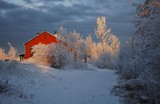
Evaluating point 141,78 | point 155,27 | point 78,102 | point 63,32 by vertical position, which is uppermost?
point 63,32

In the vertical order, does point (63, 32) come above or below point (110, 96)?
above

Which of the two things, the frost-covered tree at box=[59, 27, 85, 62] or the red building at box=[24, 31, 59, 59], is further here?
the red building at box=[24, 31, 59, 59]

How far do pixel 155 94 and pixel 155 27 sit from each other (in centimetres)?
280

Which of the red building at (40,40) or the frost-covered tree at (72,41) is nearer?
the frost-covered tree at (72,41)

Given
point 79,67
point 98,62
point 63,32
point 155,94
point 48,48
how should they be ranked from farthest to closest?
1. point 98,62
2. point 63,32
3. point 79,67
4. point 48,48
5. point 155,94

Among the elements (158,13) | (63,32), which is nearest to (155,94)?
(158,13)

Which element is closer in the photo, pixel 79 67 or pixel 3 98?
pixel 3 98

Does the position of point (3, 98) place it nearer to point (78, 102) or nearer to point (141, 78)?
point (78, 102)

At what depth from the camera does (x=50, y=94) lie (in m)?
17.7

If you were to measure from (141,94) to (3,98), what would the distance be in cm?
649

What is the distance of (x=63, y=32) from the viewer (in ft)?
179

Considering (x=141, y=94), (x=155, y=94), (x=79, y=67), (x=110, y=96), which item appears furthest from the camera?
(x=79, y=67)

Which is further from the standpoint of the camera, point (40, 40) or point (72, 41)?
point (40, 40)

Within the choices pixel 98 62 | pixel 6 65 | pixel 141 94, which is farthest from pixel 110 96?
pixel 98 62
